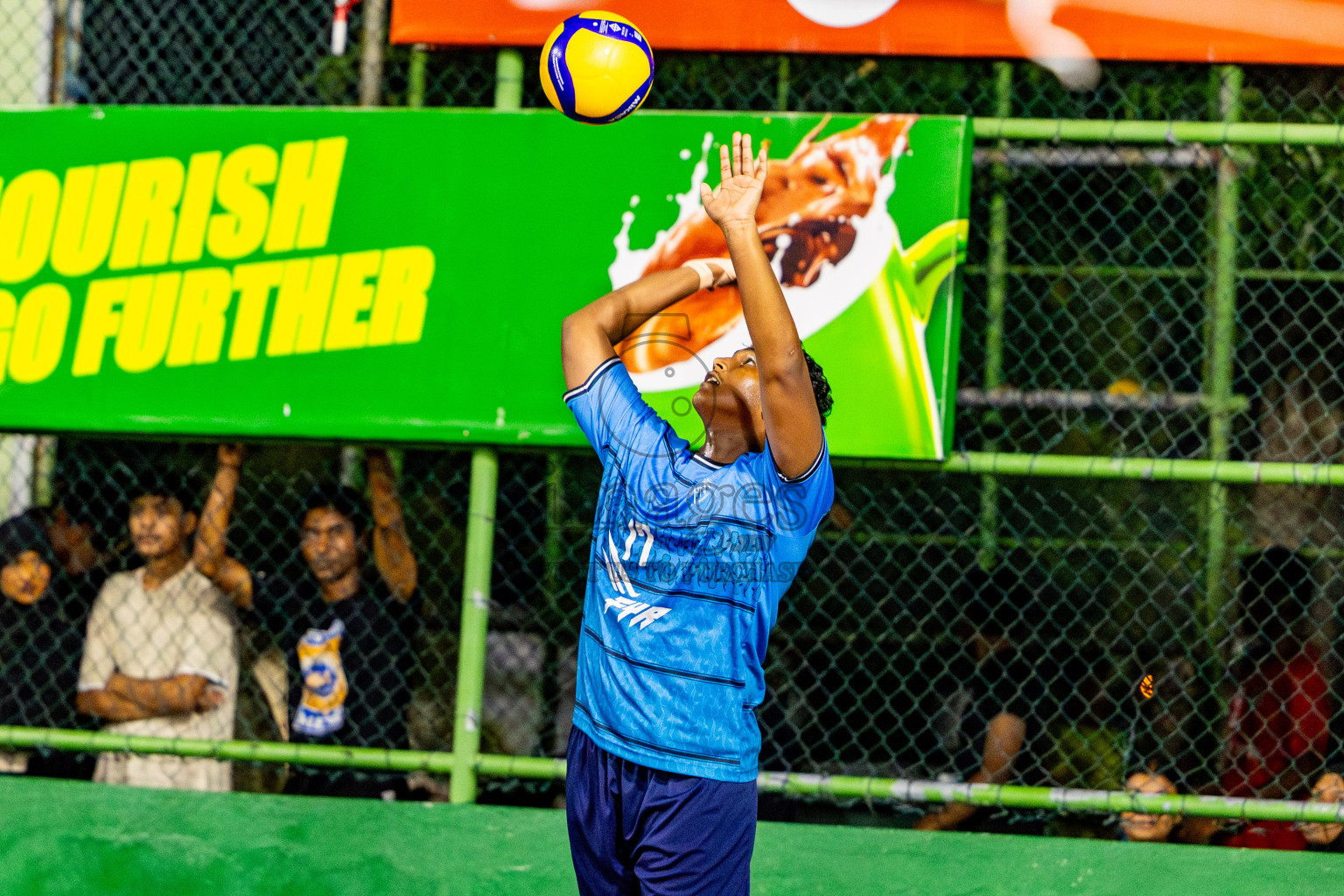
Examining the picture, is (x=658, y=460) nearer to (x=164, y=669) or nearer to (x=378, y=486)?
(x=378, y=486)

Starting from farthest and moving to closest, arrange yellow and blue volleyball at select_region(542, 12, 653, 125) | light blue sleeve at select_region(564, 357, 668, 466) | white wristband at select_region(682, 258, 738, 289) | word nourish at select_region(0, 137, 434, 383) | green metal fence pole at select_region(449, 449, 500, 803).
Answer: word nourish at select_region(0, 137, 434, 383), green metal fence pole at select_region(449, 449, 500, 803), yellow and blue volleyball at select_region(542, 12, 653, 125), white wristband at select_region(682, 258, 738, 289), light blue sleeve at select_region(564, 357, 668, 466)

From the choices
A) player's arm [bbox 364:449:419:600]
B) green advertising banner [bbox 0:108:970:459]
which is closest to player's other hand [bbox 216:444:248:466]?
green advertising banner [bbox 0:108:970:459]

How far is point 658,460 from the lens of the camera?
240cm

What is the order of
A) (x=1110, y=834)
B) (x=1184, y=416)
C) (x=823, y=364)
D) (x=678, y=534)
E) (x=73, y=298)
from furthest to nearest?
(x=1184, y=416) → (x=1110, y=834) → (x=73, y=298) → (x=823, y=364) → (x=678, y=534)

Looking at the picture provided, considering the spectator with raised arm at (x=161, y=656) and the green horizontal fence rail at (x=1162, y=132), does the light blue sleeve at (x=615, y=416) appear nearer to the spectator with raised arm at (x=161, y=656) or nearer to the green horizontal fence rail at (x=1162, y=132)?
the green horizontal fence rail at (x=1162, y=132)

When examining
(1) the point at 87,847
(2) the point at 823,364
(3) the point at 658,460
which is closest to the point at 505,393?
(2) the point at 823,364

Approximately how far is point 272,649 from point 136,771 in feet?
2.11

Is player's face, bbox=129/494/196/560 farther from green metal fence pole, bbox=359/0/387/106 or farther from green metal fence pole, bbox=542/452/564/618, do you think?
green metal fence pole, bbox=359/0/387/106

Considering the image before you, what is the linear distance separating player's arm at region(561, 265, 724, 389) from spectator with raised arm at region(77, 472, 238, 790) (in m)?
2.19

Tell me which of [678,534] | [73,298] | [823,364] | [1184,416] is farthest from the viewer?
[1184,416]

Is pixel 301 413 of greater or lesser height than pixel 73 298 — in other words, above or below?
below

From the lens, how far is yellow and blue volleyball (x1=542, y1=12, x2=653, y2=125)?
285 cm

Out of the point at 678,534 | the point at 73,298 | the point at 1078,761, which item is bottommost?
the point at 1078,761

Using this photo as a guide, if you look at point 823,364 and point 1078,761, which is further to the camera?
point 1078,761
